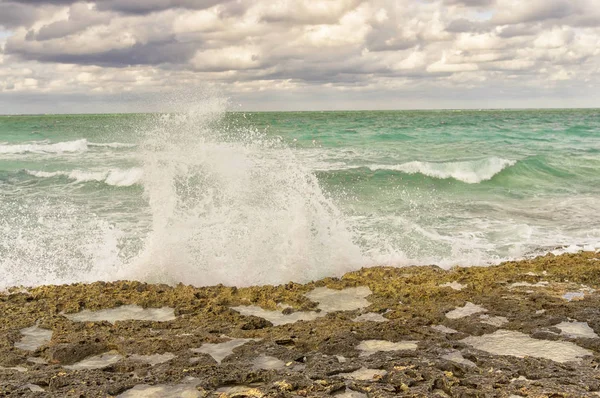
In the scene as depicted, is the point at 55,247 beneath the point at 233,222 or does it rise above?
beneath

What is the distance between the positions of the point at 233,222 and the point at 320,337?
164 inches

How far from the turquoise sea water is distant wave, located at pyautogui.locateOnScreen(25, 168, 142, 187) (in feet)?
0.19

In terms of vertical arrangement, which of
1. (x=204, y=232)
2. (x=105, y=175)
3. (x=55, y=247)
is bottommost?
(x=55, y=247)

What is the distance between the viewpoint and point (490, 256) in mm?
8297

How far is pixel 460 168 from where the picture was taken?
58.5ft

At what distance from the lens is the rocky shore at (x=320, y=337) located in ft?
12.0

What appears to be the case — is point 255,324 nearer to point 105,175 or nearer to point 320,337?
point 320,337

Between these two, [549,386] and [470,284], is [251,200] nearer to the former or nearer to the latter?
[470,284]

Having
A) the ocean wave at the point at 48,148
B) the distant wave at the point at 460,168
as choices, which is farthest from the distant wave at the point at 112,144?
the distant wave at the point at 460,168

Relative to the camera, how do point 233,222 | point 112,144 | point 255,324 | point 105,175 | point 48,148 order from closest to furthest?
point 255,324 < point 233,222 < point 105,175 < point 48,148 < point 112,144

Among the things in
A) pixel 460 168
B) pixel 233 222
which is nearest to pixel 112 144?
pixel 460 168

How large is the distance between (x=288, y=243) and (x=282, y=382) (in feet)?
12.9

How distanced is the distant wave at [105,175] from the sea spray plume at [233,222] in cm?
535

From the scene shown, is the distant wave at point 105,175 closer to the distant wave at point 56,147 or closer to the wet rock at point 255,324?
the distant wave at point 56,147
